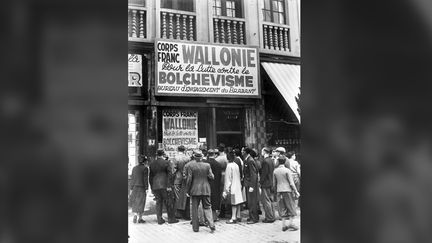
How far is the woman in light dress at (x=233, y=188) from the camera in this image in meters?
2.17

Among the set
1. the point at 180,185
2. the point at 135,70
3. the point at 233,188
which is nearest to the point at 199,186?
the point at 180,185

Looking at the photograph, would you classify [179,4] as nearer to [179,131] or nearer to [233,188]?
[179,131]

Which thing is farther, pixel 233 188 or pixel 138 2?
pixel 233 188

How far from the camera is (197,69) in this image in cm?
214

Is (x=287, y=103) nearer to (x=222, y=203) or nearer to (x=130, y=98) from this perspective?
(x=222, y=203)

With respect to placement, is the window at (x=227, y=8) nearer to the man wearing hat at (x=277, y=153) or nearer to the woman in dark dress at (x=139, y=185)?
the man wearing hat at (x=277, y=153)

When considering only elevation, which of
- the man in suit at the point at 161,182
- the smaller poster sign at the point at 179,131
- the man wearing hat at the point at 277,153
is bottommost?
the man in suit at the point at 161,182

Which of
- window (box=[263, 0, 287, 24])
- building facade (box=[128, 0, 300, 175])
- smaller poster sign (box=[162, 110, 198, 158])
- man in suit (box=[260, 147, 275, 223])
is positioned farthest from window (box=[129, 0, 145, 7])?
man in suit (box=[260, 147, 275, 223])

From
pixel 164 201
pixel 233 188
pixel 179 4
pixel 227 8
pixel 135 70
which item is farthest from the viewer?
pixel 233 188

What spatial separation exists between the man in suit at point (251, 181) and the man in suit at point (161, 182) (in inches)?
18.0

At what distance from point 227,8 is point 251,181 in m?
1.06

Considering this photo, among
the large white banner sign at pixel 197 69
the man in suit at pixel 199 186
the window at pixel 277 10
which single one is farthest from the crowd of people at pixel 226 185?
the window at pixel 277 10
